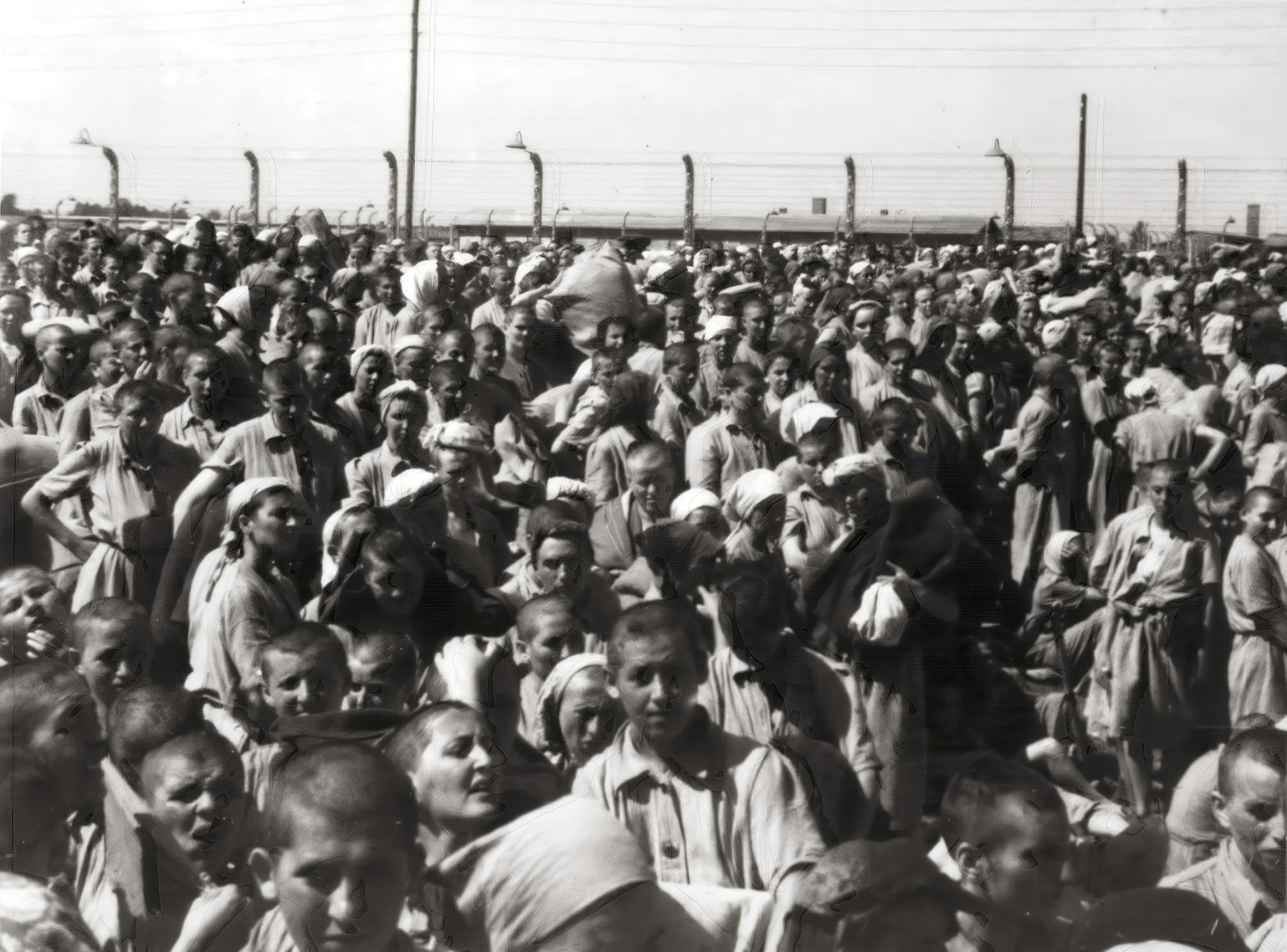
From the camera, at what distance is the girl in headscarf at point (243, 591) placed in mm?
4059

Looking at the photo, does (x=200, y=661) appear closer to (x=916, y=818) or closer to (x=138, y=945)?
(x=138, y=945)

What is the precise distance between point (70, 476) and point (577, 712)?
2.36m

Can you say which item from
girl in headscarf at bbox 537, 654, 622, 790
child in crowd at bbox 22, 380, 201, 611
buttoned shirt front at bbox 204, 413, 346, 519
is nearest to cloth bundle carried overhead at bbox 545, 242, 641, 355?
buttoned shirt front at bbox 204, 413, 346, 519

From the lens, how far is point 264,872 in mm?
3322

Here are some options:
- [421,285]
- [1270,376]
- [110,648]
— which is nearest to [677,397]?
[421,285]

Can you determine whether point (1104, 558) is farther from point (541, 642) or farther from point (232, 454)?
point (232, 454)

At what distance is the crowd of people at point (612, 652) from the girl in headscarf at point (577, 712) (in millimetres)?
11

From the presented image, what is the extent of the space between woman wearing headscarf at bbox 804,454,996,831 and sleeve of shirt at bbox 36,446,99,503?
8.19 ft

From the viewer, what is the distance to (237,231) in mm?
8867

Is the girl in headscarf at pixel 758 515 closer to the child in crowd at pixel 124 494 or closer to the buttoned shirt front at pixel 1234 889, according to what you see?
the buttoned shirt front at pixel 1234 889

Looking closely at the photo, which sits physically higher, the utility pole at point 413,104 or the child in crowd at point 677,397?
the utility pole at point 413,104

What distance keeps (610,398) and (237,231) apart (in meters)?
3.79

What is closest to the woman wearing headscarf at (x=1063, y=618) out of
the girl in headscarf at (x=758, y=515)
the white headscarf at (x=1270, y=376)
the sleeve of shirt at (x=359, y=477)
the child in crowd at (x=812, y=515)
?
the child in crowd at (x=812, y=515)

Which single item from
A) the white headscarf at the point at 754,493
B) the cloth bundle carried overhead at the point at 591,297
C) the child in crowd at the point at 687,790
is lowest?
the child in crowd at the point at 687,790
